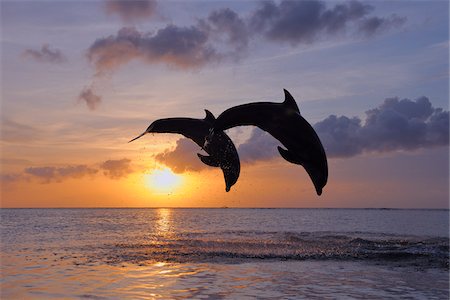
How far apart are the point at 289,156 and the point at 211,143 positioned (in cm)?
226

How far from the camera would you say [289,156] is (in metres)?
11.4

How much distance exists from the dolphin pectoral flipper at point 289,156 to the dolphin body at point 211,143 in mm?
1906

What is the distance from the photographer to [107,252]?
104ft

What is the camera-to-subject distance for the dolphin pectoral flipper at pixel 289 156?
11.2 metres

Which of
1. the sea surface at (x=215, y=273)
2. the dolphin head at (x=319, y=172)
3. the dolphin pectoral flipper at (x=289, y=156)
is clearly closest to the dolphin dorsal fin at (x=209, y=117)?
the dolphin pectoral flipper at (x=289, y=156)

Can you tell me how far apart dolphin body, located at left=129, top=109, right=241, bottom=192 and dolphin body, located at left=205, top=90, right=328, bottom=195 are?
3.96 ft

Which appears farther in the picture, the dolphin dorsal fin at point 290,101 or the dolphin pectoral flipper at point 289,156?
the dolphin dorsal fin at point 290,101

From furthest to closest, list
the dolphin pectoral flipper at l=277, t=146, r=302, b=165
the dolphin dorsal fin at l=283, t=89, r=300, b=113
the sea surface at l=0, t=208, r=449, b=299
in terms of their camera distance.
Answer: the sea surface at l=0, t=208, r=449, b=299
the dolphin dorsal fin at l=283, t=89, r=300, b=113
the dolphin pectoral flipper at l=277, t=146, r=302, b=165

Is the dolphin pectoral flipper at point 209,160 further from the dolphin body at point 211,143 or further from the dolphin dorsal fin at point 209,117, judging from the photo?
the dolphin dorsal fin at point 209,117

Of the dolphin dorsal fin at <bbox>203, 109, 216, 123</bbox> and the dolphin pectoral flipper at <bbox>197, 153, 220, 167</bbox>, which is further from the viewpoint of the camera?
the dolphin dorsal fin at <bbox>203, 109, 216, 123</bbox>

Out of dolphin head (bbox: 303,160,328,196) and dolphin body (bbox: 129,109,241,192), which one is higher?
dolphin body (bbox: 129,109,241,192)

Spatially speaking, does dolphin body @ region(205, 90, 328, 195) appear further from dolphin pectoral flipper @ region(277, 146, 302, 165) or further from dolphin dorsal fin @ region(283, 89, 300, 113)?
dolphin dorsal fin @ region(283, 89, 300, 113)

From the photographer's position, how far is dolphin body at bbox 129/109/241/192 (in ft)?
41.8

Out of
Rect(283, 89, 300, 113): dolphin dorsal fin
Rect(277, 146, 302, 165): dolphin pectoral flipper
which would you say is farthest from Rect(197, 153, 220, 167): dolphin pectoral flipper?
Rect(283, 89, 300, 113): dolphin dorsal fin
